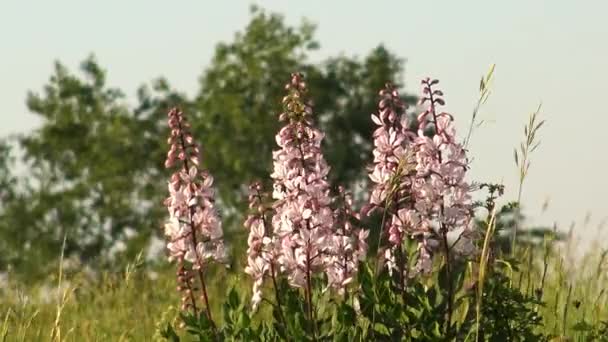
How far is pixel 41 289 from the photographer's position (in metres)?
14.6

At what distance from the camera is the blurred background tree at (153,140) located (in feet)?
100

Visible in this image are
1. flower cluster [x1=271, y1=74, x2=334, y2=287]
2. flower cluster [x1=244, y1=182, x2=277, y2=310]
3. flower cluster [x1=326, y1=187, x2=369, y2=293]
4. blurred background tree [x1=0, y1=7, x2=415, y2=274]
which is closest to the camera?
flower cluster [x1=271, y1=74, x2=334, y2=287]

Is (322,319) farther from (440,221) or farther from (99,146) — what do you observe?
(99,146)

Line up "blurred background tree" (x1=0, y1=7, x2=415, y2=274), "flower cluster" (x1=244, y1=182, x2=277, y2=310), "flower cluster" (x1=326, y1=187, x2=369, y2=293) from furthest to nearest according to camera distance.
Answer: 1. "blurred background tree" (x1=0, y1=7, x2=415, y2=274)
2. "flower cluster" (x1=326, y1=187, x2=369, y2=293)
3. "flower cluster" (x1=244, y1=182, x2=277, y2=310)

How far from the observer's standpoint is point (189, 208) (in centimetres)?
645

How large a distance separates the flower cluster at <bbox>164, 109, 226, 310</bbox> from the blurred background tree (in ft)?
77.0

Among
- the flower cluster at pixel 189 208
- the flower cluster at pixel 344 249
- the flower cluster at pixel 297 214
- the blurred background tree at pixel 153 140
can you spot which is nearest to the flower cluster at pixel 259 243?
the flower cluster at pixel 297 214

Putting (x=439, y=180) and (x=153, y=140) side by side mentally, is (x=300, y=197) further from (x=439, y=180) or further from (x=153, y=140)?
(x=153, y=140)

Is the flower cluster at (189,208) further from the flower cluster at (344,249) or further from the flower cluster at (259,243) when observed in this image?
the flower cluster at (344,249)

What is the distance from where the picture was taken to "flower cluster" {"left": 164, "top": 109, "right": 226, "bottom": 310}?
6391mm

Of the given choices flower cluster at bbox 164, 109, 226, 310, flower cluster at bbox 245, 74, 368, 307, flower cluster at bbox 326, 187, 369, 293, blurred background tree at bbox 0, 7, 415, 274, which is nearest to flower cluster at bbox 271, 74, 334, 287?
flower cluster at bbox 245, 74, 368, 307

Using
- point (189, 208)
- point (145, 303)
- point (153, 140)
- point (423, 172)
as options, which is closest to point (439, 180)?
point (423, 172)

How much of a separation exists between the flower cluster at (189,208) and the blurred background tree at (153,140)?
2347 cm

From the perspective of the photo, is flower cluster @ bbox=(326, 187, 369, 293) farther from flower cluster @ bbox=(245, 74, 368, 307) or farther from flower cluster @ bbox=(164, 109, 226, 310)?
flower cluster @ bbox=(164, 109, 226, 310)
